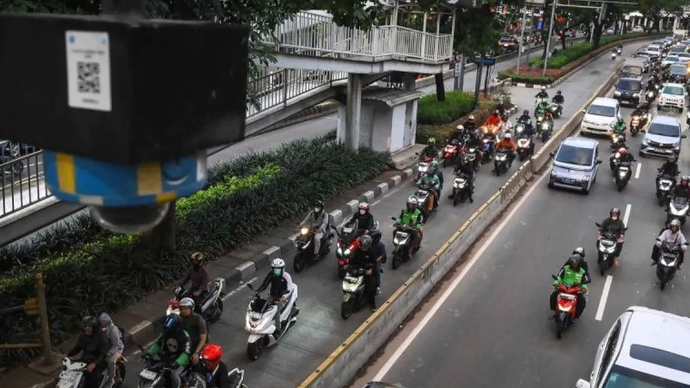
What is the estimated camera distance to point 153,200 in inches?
86.8

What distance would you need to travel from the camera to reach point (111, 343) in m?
8.12

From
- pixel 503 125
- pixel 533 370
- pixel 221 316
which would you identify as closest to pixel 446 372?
pixel 533 370

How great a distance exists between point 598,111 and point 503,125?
6256 mm

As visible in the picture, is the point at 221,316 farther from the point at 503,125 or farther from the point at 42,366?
the point at 503,125

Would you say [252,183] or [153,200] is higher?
[153,200]

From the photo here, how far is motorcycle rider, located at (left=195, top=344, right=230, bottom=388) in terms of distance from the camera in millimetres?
7855

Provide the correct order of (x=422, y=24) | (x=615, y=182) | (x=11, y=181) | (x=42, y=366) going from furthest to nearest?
1. (x=422, y=24)
2. (x=615, y=182)
3. (x=11, y=181)
4. (x=42, y=366)

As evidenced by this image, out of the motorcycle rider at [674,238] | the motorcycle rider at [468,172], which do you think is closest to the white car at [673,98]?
the motorcycle rider at [468,172]

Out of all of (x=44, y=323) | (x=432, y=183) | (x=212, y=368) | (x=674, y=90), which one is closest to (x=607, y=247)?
(x=432, y=183)

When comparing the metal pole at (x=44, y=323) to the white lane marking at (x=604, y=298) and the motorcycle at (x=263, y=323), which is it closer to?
the motorcycle at (x=263, y=323)

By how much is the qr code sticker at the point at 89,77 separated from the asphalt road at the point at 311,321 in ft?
25.2

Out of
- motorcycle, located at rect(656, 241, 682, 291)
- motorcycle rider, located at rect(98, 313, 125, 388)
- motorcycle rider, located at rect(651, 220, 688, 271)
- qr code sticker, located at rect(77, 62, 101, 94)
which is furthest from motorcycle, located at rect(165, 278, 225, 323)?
motorcycle rider, located at rect(651, 220, 688, 271)

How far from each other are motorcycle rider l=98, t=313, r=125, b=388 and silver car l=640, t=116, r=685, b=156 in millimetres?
22981

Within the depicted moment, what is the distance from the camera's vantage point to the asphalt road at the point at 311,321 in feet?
31.4
